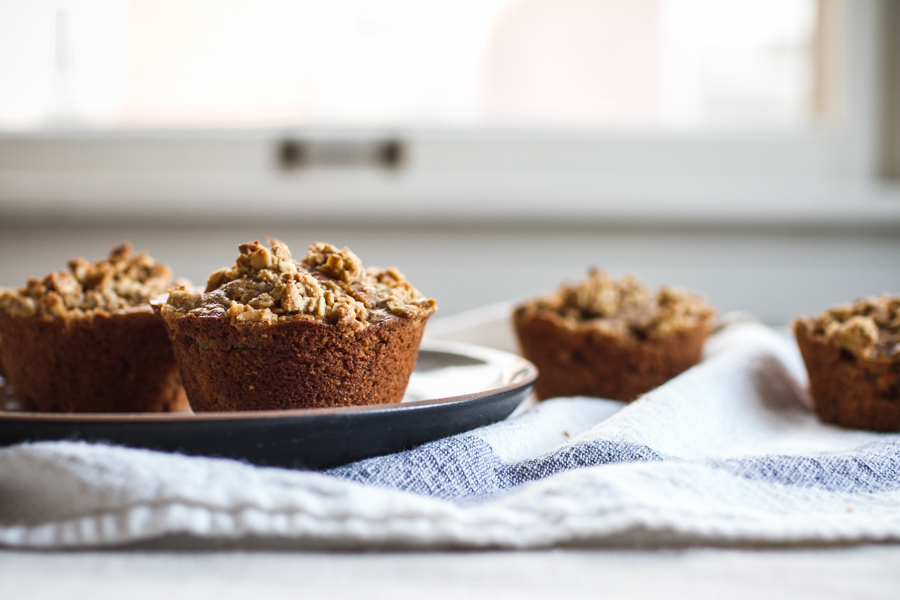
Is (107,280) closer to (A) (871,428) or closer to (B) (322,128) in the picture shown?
(A) (871,428)

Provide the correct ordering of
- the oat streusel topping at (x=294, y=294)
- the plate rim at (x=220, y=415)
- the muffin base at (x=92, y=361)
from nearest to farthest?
the plate rim at (x=220, y=415)
the oat streusel topping at (x=294, y=294)
the muffin base at (x=92, y=361)

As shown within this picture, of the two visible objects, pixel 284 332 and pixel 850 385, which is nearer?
pixel 284 332

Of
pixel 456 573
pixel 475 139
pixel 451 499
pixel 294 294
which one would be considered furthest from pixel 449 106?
pixel 456 573

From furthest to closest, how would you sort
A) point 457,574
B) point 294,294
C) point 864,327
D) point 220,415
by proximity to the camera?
1. point 864,327
2. point 294,294
3. point 220,415
4. point 457,574

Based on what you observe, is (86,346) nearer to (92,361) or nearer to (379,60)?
(92,361)

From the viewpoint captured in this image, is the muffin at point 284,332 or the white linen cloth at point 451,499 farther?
the muffin at point 284,332

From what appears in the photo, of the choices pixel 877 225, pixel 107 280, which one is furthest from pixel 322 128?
pixel 877 225

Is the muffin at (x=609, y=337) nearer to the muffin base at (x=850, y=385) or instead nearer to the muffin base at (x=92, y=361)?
the muffin base at (x=850, y=385)

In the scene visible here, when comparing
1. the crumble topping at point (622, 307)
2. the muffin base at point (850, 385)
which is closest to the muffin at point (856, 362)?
the muffin base at point (850, 385)

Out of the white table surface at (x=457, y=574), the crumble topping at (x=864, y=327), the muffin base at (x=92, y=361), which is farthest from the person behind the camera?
the crumble topping at (x=864, y=327)

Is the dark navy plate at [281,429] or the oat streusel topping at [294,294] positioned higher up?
the oat streusel topping at [294,294]
